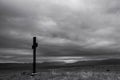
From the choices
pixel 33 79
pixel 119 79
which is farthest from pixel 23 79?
pixel 119 79

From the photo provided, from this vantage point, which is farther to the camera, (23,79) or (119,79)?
(23,79)

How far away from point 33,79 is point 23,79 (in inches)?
37.1

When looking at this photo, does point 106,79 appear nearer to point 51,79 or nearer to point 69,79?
point 69,79

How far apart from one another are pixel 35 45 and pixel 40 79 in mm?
4708

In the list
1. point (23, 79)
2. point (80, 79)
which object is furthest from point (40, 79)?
point (80, 79)

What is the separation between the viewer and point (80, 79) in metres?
11.9

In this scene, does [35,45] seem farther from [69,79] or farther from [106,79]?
[106,79]

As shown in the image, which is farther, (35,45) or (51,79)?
(35,45)

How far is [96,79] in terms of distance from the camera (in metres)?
11.8

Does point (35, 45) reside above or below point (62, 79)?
above

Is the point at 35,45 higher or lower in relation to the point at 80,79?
higher

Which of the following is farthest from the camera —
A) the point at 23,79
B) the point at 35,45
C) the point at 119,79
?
the point at 35,45

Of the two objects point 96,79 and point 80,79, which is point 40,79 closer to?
point 80,79

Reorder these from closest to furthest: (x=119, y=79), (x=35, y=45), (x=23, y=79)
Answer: (x=119, y=79) < (x=23, y=79) < (x=35, y=45)
